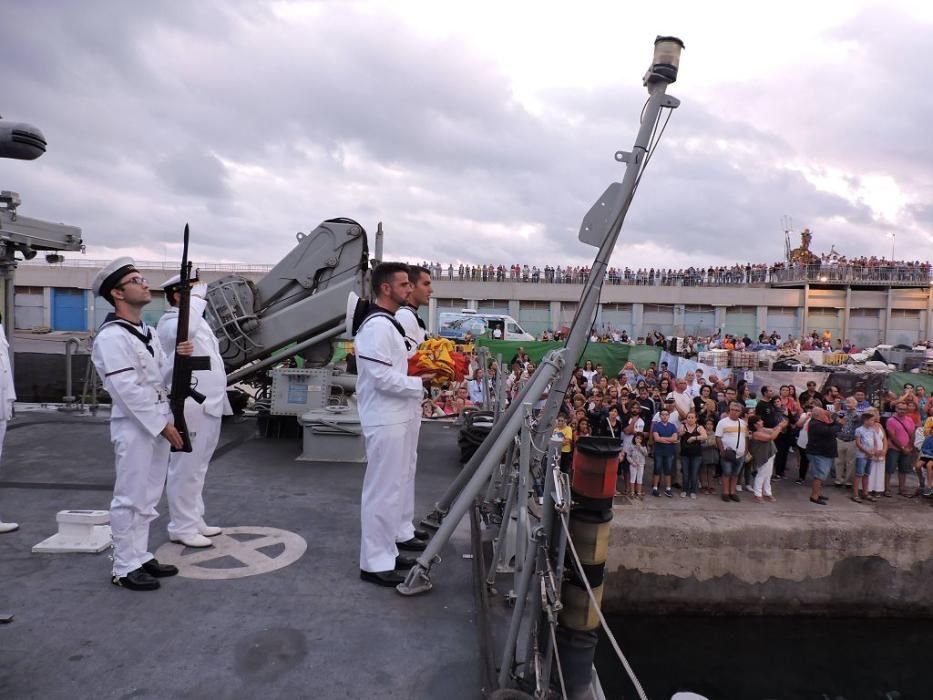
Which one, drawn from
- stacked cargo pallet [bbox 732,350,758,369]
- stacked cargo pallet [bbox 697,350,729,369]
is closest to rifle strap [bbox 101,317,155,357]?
stacked cargo pallet [bbox 697,350,729,369]

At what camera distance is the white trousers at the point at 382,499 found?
4.19 meters

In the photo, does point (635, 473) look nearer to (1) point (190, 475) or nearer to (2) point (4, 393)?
(1) point (190, 475)

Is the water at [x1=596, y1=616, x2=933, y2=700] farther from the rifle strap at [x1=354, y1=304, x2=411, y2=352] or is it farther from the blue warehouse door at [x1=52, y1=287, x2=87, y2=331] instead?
the blue warehouse door at [x1=52, y1=287, x2=87, y2=331]

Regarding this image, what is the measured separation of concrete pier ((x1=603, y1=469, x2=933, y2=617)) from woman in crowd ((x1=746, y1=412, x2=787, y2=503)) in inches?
25.0

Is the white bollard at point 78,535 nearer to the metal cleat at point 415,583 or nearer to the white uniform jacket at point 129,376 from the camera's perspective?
the white uniform jacket at point 129,376

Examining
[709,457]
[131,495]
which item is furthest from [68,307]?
[131,495]

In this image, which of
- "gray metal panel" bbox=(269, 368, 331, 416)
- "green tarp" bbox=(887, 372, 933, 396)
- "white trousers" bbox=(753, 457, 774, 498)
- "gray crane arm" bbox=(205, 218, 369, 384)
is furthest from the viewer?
"green tarp" bbox=(887, 372, 933, 396)

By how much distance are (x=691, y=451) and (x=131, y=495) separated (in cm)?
831

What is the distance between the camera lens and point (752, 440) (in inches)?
391

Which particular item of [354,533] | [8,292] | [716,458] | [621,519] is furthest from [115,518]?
[716,458]

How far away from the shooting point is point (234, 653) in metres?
3.27

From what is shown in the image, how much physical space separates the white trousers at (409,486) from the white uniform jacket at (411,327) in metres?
0.46

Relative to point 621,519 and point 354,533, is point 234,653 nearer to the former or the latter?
point 354,533

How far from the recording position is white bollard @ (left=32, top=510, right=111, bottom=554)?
14.8ft
